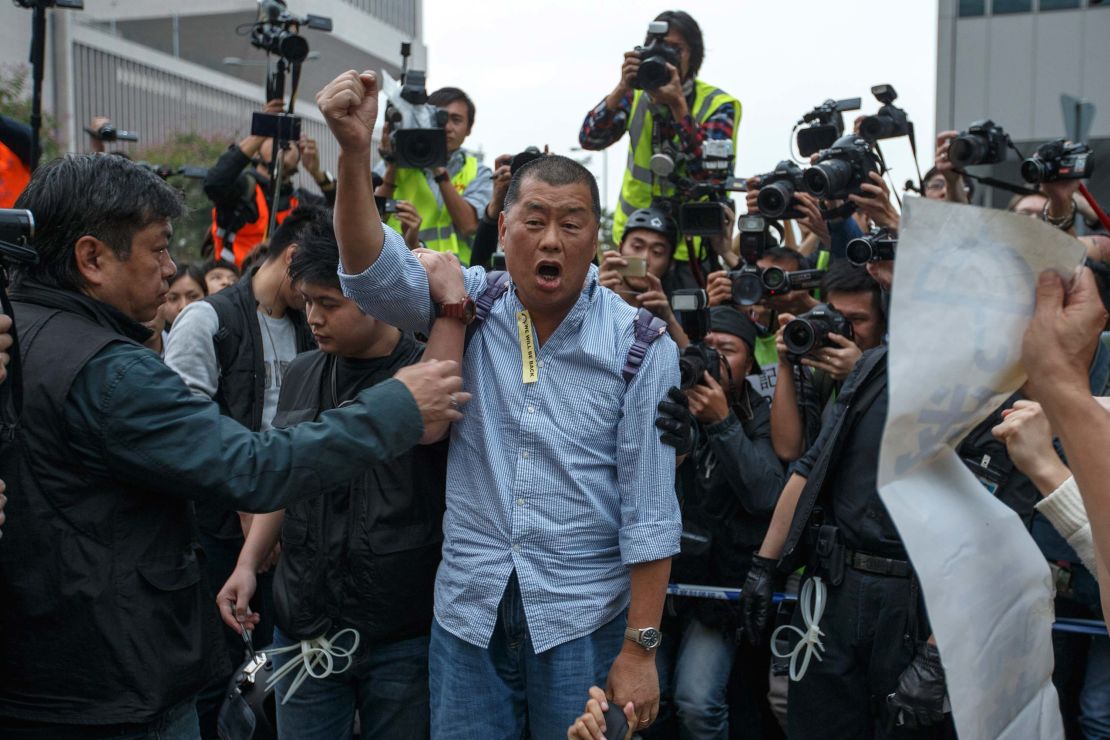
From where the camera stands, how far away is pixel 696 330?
410 centimetres

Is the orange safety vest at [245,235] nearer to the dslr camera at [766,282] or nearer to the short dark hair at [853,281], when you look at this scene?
the dslr camera at [766,282]

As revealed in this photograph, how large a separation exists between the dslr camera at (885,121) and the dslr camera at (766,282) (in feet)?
2.65

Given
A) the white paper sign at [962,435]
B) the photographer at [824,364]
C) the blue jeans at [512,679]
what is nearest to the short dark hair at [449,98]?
the photographer at [824,364]

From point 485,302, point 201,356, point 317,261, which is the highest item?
point 317,261

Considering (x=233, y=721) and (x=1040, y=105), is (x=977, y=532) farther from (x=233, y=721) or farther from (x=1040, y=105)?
(x=1040, y=105)

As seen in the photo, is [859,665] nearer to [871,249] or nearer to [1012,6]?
[871,249]

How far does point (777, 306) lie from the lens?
474cm

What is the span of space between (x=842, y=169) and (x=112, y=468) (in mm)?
3029

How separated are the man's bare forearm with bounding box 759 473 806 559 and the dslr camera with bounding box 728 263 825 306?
0.87 meters

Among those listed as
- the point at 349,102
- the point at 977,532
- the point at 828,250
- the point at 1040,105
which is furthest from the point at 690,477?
the point at 1040,105

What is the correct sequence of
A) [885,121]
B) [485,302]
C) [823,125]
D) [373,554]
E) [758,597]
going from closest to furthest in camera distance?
1. [485,302]
2. [373,554]
3. [758,597]
4. [885,121]
5. [823,125]

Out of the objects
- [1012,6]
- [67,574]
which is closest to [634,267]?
[67,574]

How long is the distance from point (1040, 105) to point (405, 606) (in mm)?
25998

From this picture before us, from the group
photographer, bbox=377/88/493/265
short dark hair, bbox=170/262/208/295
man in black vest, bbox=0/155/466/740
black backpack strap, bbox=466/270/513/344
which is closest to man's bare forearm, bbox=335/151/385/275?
man in black vest, bbox=0/155/466/740
